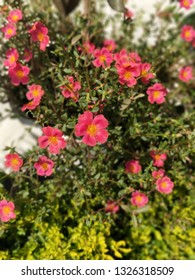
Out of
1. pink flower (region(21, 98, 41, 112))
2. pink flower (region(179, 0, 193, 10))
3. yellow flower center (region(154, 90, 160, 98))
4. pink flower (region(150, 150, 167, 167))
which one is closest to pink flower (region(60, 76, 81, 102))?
pink flower (region(21, 98, 41, 112))

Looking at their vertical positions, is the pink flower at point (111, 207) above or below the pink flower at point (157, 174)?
below

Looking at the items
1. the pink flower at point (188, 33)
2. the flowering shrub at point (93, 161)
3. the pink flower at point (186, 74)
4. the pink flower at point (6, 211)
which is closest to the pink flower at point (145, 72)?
the flowering shrub at point (93, 161)

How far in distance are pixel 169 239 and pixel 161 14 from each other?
1.86 meters

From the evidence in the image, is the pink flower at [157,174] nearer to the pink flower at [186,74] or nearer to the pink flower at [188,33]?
the pink flower at [186,74]

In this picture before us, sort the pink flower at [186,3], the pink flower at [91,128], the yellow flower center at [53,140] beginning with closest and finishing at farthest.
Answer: the pink flower at [91,128] < the yellow flower center at [53,140] < the pink flower at [186,3]

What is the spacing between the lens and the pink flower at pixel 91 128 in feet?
Result: 4.68

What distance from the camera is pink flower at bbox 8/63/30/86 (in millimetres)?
1825

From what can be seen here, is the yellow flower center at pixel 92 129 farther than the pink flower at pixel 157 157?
No

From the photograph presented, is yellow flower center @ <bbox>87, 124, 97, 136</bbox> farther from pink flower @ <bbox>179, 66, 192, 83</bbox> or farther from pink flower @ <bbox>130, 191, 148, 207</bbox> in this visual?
pink flower @ <bbox>179, 66, 192, 83</bbox>

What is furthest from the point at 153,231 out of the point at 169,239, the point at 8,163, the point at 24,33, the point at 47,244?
the point at 24,33

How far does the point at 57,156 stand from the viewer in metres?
1.88

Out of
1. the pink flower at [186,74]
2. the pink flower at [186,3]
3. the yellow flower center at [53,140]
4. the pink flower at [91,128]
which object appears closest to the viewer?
the pink flower at [91,128]

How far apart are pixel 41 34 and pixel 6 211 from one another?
826mm

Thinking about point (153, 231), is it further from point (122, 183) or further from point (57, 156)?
point (57, 156)
